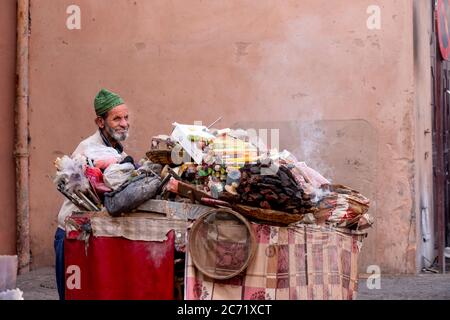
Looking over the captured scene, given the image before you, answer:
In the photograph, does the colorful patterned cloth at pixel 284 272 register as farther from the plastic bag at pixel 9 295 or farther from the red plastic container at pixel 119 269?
the plastic bag at pixel 9 295

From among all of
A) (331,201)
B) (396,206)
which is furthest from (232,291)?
(396,206)

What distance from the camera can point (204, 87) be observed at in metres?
8.84

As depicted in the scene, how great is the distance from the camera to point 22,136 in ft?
29.6

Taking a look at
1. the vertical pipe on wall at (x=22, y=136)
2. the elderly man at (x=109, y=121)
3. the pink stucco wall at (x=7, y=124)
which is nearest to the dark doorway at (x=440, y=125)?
the vertical pipe on wall at (x=22, y=136)

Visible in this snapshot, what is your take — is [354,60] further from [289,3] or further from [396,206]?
[396,206]

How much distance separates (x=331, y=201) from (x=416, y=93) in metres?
4.00

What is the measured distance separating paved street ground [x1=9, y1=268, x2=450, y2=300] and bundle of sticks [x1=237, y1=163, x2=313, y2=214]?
302 cm

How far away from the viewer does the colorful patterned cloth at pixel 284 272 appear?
4.80 meters

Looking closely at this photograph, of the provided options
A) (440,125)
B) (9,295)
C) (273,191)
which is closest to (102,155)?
(273,191)

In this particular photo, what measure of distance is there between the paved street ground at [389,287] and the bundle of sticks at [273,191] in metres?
3.02

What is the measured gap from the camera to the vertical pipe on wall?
9.00 meters

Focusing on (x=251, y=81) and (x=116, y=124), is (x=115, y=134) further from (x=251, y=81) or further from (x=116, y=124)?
(x=251, y=81)

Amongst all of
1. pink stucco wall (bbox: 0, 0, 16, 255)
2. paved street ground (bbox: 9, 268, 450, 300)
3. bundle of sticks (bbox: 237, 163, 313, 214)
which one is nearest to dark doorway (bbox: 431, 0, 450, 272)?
paved street ground (bbox: 9, 268, 450, 300)

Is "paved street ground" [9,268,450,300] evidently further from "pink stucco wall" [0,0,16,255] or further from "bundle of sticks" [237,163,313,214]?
"bundle of sticks" [237,163,313,214]
